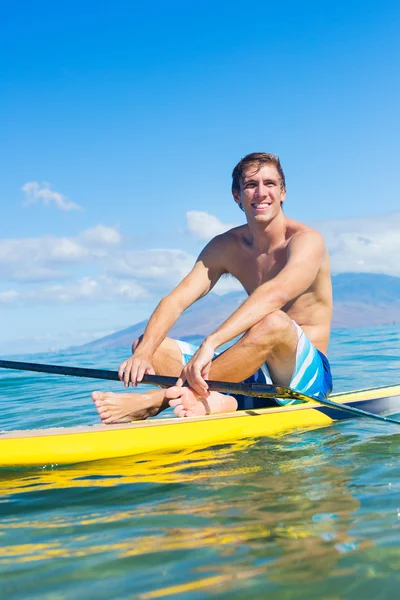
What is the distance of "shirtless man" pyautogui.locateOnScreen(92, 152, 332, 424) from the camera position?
12.3 ft

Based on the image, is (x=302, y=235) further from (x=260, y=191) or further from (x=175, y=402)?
(x=175, y=402)

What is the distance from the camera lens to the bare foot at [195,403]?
3.80 metres

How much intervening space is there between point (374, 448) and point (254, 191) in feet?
6.34

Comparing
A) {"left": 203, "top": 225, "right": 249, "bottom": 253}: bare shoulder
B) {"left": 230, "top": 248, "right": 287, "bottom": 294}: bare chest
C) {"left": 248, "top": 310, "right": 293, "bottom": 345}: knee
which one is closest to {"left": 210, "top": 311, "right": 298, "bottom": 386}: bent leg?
{"left": 248, "top": 310, "right": 293, "bottom": 345}: knee

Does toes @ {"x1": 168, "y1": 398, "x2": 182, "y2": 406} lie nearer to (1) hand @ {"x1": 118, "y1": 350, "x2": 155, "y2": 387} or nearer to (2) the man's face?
(1) hand @ {"x1": 118, "y1": 350, "x2": 155, "y2": 387}

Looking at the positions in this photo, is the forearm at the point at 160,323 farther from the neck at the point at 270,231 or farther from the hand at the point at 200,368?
the neck at the point at 270,231

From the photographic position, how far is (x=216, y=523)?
7.59 feet

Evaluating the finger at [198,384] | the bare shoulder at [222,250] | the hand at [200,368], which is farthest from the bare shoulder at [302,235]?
the finger at [198,384]

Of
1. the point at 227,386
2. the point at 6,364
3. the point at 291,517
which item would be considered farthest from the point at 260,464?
the point at 6,364

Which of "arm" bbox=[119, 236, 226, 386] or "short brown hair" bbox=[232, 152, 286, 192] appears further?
"short brown hair" bbox=[232, 152, 286, 192]

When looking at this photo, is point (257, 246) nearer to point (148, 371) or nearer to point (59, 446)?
point (148, 371)

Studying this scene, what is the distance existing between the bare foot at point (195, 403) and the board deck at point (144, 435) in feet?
0.31

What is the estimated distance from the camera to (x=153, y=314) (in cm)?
441

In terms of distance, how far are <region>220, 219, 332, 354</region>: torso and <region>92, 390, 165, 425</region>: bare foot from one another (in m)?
1.17
